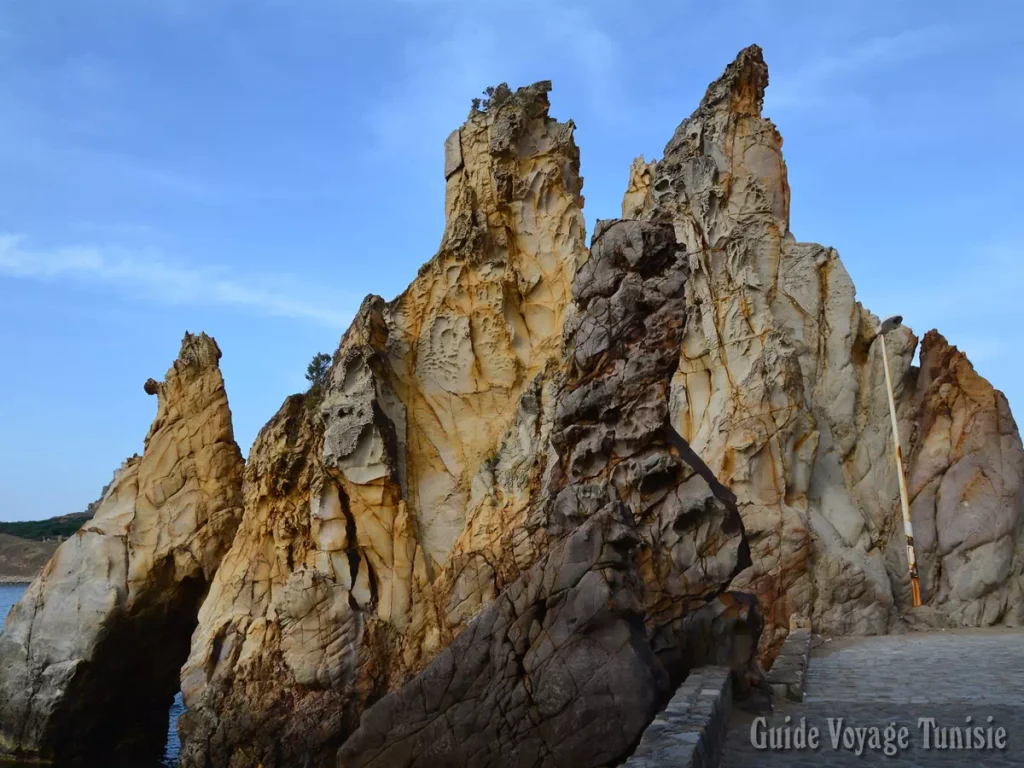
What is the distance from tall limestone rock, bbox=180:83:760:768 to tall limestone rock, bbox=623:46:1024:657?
10.9 feet

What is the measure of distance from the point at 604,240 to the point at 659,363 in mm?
1776

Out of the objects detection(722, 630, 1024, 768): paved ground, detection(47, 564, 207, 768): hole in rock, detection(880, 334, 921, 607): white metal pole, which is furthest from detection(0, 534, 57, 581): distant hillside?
detection(722, 630, 1024, 768): paved ground

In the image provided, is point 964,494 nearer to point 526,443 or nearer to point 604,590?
point 526,443

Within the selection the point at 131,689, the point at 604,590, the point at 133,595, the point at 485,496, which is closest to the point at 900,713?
the point at 604,590

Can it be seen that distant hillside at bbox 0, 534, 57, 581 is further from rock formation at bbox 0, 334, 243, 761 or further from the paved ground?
the paved ground

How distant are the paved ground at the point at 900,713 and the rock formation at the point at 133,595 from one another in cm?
1412

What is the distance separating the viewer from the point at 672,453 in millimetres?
10219

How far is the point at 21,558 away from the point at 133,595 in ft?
206

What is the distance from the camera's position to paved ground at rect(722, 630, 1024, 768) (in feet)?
22.7

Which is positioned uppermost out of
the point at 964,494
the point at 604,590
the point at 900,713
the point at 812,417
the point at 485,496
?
the point at 812,417

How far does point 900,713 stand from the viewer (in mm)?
8492

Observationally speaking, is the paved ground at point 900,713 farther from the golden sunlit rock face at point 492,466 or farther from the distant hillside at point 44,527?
the distant hillside at point 44,527

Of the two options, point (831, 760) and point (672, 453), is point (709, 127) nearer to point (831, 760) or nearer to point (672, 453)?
point (672, 453)

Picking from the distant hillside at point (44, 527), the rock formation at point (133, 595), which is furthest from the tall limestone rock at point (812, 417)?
the distant hillside at point (44, 527)
